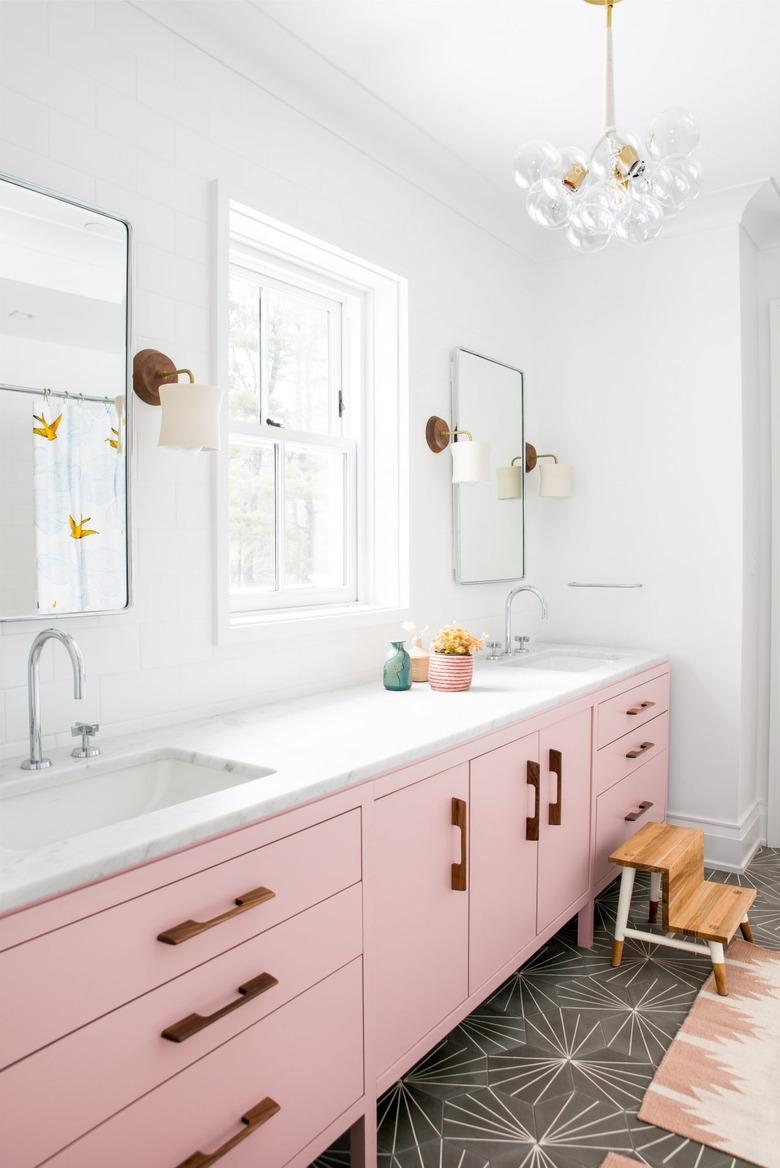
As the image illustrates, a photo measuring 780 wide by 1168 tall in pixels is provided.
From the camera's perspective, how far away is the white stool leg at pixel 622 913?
2.65 m

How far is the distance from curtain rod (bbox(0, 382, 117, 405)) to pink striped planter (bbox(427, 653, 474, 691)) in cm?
127

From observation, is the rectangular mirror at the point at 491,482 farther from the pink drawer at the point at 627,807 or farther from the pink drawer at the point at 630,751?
the pink drawer at the point at 627,807

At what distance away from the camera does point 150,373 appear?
2.02 meters

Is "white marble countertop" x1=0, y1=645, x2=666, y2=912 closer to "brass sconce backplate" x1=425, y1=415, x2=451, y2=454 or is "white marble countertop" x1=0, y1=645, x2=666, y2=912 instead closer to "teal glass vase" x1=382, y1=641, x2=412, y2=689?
"teal glass vase" x1=382, y1=641, x2=412, y2=689

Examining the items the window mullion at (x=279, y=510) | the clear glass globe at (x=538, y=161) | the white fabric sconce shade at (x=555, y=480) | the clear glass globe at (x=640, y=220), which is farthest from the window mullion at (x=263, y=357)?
the white fabric sconce shade at (x=555, y=480)

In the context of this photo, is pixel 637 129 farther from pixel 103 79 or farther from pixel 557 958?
pixel 557 958

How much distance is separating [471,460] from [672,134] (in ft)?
4.70

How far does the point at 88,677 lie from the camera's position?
6.29ft

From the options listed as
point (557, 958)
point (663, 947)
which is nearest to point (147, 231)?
point (557, 958)

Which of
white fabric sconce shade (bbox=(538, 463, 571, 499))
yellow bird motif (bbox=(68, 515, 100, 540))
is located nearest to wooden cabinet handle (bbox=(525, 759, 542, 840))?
yellow bird motif (bbox=(68, 515, 100, 540))

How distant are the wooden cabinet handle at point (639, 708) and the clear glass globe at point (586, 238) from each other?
171 centimetres

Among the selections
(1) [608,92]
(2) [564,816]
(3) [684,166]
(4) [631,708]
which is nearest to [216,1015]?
(2) [564,816]

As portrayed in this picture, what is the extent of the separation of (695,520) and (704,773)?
109 cm

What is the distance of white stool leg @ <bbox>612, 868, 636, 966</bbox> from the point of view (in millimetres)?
2648
